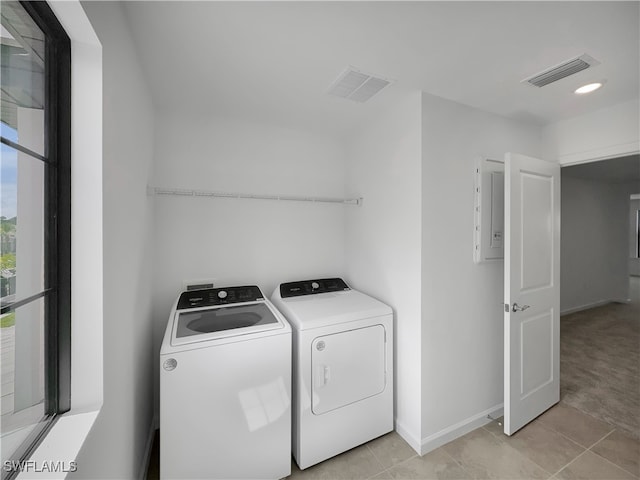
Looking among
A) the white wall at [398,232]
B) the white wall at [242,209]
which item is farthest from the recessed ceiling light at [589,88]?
the white wall at [242,209]

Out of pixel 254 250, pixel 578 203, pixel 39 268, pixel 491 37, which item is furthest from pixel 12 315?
pixel 578 203

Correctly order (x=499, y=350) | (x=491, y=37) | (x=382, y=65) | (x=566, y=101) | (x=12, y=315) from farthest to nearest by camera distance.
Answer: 1. (x=499, y=350)
2. (x=566, y=101)
3. (x=382, y=65)
4. (x=491, y=37)
5. (x=12, y=315)

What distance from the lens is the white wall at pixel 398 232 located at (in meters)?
1.84

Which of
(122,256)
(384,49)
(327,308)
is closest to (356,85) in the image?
(384,49)

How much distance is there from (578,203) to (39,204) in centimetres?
653

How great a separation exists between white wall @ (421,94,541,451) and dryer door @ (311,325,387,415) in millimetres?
311

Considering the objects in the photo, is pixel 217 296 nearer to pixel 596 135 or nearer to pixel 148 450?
pixel 148 450

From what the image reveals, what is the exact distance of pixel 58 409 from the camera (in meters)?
0.91

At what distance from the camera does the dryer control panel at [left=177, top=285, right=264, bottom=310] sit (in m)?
1.95

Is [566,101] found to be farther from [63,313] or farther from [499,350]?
[63,313]

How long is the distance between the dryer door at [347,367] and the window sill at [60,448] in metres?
1.10

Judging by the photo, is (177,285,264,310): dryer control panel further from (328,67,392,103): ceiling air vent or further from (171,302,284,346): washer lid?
(328,67,392,103): ceiling air vent

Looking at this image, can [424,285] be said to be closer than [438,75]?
No

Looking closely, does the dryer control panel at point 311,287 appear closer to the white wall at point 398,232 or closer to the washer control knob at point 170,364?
the white wall at point 398,232
